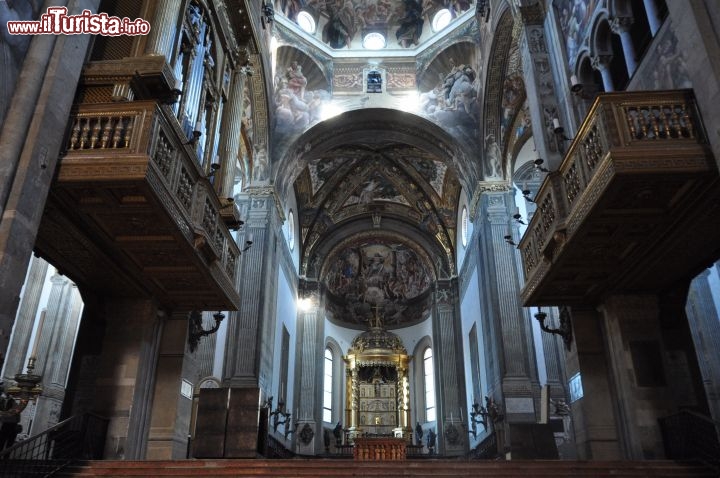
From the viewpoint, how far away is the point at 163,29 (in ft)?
29.9

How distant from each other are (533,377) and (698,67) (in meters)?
11.8

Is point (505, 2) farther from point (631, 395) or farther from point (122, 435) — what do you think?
point (122, 435)

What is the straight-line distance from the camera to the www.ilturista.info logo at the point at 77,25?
734 cm

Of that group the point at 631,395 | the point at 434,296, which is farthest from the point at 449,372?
the point at 631,395

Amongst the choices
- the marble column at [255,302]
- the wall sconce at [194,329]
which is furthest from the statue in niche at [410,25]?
the wall sconce at [194,329]

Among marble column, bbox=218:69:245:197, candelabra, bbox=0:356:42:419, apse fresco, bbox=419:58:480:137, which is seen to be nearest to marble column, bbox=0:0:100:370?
candelabra, bbox=0:356:42:419

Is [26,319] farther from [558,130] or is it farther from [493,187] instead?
[558,130]

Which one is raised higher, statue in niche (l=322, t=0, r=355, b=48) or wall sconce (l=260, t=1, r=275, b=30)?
statue in niche (l=322, t=0, r=355, b=48)

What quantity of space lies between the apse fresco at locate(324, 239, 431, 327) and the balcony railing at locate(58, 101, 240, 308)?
2140 centimetres

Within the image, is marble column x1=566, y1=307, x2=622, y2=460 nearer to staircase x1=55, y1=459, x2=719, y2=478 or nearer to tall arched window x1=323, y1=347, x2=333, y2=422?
staircase x1=55, y1=459, x2=719, y2=478

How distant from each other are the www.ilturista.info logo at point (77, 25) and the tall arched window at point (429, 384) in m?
22.0

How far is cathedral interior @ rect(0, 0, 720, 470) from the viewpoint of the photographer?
734 centimetres

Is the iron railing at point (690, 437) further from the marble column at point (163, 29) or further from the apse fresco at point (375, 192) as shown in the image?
the apse fresco at point (375, 192)

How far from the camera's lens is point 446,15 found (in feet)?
69.4
